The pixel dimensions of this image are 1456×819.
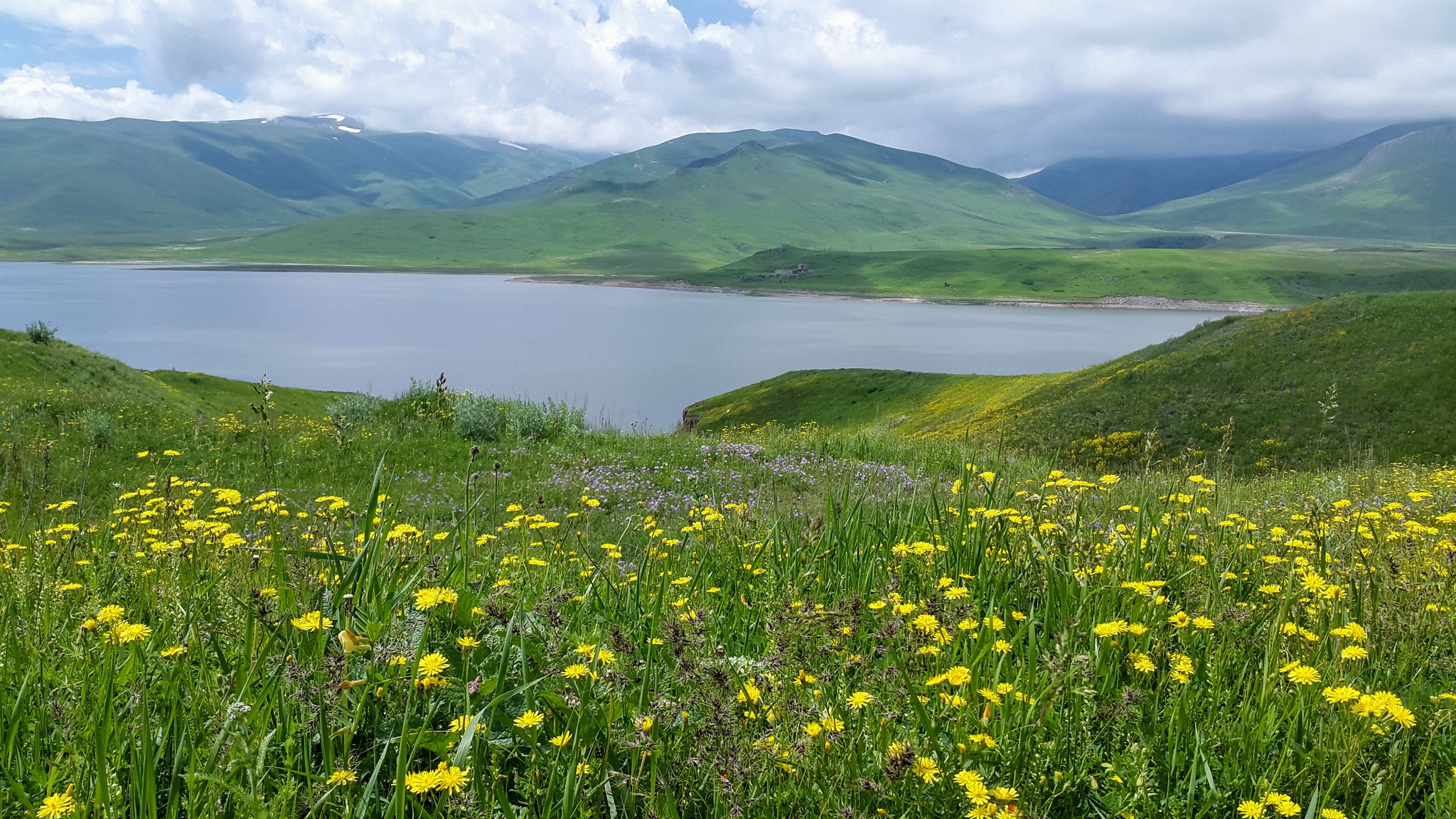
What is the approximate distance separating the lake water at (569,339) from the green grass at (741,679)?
2241 inches

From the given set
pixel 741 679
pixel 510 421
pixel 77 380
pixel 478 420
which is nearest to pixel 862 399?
pixel 510 421

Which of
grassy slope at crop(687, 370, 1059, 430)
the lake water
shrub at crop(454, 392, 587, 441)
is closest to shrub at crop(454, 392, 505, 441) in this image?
shrub at crop(454, 392, 587, 441)

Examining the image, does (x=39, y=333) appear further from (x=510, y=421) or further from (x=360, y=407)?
(x=510, y=421)

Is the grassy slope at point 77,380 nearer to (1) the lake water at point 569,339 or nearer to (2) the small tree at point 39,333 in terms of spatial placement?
(2) the small tree at point 39,333

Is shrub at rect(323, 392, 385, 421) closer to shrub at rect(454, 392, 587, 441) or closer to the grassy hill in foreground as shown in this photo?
shrub at rect(454, 392, 587, 441)

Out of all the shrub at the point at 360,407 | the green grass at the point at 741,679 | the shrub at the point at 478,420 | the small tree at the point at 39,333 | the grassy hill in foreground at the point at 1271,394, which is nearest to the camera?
the green grass at the point at 741,679

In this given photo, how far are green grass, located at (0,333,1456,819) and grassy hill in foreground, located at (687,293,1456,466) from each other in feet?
57.8

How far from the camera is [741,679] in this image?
2.94 metres

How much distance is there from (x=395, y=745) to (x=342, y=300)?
21617cm

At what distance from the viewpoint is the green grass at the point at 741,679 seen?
2371mm

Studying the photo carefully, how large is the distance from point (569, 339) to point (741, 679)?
5205 inches

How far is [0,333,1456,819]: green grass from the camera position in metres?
2.37

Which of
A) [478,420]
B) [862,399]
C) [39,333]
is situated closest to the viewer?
[478,420]

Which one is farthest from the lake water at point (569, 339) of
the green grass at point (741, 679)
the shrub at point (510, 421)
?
the green grass at point (741, 679)
